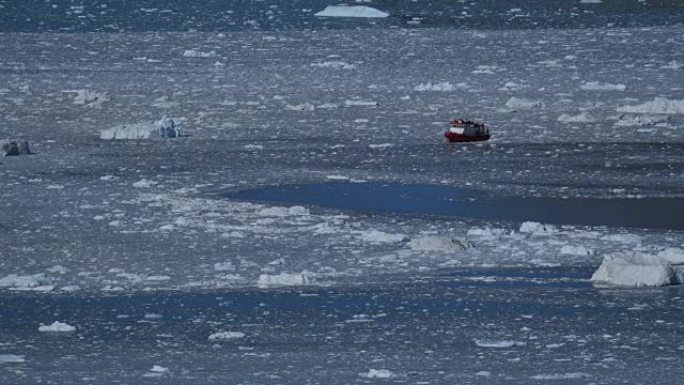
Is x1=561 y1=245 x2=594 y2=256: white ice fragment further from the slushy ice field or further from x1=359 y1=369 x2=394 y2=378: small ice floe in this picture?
x1=359 y1=369 x2=394 y2=378: small ice floe

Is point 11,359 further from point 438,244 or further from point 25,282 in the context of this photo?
point 438,244

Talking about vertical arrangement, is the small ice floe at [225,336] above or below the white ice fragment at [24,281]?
below

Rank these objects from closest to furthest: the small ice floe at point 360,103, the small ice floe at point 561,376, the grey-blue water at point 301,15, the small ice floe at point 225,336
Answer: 1. the small ice floe at point 561,376
2. the small ice floe at point 225,336
3. the small ice floe at point 360,103
4. the grey-blue water at point 301,15

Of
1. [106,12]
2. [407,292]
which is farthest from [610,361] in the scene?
[106,12]

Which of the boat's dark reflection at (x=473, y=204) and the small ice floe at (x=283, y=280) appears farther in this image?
the boat's dark reflection at (x=473, y=204)

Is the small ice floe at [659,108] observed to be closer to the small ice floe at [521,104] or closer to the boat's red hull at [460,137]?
the small ice floe at [521,104]

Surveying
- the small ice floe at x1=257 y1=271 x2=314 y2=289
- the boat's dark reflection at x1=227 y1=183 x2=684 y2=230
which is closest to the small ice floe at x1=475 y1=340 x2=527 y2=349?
the small ice floe at x1=257 y1=271 x2=314 y2=289

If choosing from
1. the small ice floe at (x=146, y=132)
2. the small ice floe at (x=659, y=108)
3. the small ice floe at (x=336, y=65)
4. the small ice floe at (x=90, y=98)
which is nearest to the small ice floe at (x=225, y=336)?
the small ice floe at (x=146, y=132)

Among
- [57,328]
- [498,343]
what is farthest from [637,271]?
[57,328]
